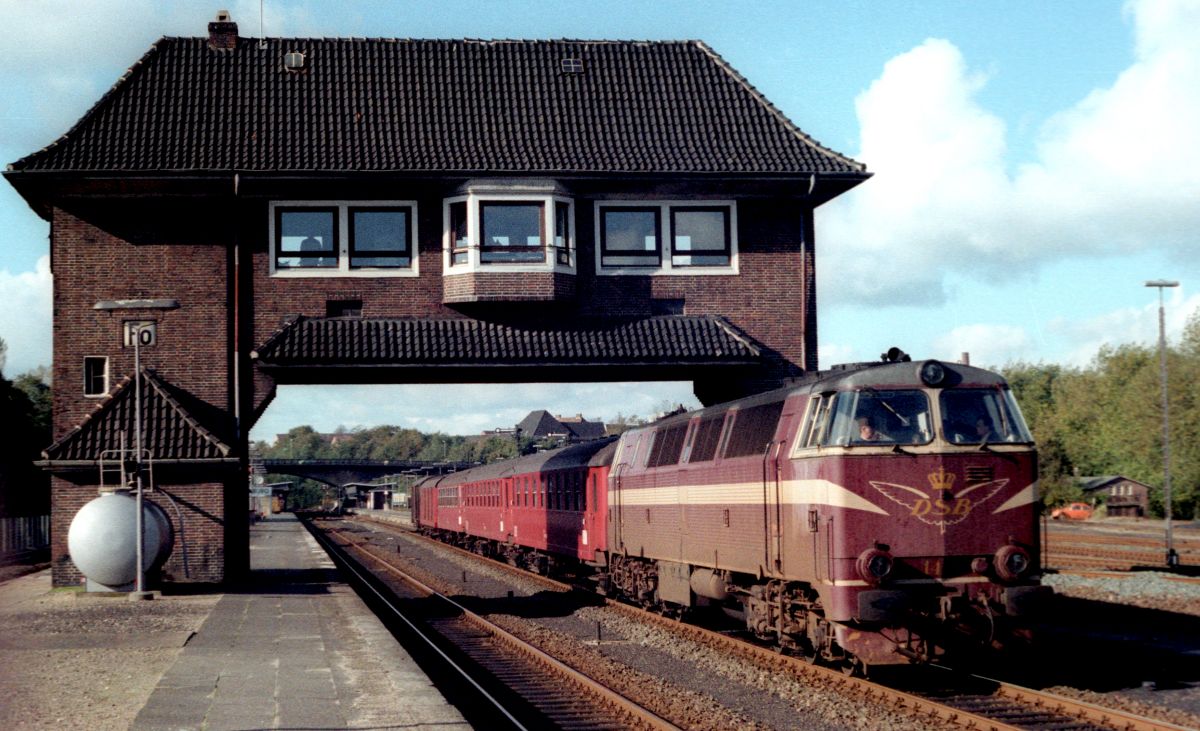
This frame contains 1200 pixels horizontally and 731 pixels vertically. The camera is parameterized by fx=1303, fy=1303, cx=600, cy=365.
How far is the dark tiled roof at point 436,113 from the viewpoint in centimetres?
2661

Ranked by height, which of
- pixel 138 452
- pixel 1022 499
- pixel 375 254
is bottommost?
pixel 1022 499

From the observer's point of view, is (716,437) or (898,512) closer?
(898,512)

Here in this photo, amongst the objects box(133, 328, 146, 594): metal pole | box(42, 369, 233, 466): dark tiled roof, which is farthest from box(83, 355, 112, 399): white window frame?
box(133, 328, 146, 594): metal pole

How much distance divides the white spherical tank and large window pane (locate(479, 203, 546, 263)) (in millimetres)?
8505

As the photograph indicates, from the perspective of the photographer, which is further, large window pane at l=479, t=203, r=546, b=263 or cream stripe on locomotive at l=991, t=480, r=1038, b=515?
large window pane at l=479, t=203, r=546, b=263

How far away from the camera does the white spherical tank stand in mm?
25500

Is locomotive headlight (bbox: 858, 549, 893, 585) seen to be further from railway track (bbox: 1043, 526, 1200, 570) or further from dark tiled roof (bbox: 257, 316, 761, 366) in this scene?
railway track (bbox: 1043, 526, 1200, 570)

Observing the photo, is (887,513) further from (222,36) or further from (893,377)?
(222,36)

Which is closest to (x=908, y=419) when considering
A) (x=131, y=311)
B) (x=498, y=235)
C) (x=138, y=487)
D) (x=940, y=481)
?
(x=940, y=481)

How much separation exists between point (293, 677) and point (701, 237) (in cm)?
1490

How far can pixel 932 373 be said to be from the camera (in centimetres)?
1505

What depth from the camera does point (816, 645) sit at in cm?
1548

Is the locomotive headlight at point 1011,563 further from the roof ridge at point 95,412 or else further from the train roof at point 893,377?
the roof ridge at point 95,412

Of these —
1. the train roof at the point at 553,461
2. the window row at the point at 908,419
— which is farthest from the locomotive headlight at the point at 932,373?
the train roof at the point at 553,461
